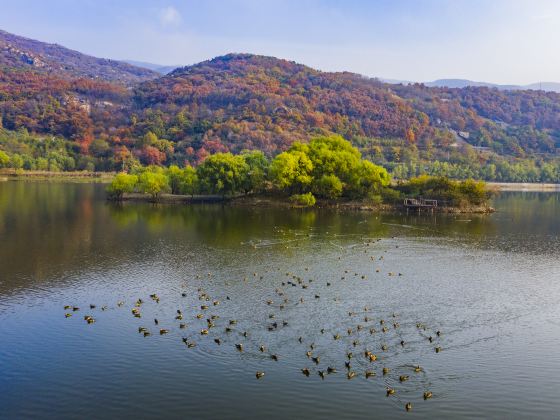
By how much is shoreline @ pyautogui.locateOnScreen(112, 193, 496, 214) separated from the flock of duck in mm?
56159

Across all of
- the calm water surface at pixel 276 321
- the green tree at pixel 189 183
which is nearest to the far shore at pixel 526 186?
the green tree at pixel 189 183

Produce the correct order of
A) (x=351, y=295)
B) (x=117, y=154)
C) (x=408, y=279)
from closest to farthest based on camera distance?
1. (x=351, y=295)
2. (x=408, y=279)
3. (x=117, y=154)

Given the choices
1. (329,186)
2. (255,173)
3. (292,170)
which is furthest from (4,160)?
(329,186)

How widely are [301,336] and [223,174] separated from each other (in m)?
70.5

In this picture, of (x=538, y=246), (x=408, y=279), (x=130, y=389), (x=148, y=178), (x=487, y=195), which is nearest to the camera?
(x=130, y=389)

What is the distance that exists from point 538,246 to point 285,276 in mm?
33196

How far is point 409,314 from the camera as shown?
35062 mm

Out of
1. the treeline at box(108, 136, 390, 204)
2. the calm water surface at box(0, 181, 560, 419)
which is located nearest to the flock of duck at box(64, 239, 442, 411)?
the calm water surface at box(0, 181, 560, 419)

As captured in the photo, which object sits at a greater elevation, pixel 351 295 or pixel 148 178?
pixel 148 178

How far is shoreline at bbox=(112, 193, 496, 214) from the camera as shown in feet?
302

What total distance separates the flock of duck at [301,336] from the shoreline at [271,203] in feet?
184

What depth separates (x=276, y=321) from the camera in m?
33.1

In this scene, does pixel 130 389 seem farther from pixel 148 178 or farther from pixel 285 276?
pixel 148 178

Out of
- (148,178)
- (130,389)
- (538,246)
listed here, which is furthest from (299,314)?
(148,178)
